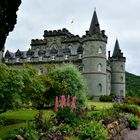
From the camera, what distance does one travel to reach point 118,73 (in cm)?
7719

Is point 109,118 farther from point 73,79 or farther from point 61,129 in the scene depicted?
point 73,79

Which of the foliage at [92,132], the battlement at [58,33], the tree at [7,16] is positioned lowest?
the foliage at [92,132]

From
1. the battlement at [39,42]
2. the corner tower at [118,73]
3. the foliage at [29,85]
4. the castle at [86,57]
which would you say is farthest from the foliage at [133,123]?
the battlement at [39,42]

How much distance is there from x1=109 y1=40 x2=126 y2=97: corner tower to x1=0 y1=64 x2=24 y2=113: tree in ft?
173

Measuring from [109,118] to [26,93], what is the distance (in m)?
10.0

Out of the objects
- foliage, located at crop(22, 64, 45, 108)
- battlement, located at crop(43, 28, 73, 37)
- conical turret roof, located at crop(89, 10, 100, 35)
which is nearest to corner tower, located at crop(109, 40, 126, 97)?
conical turret roof, located at crop(89, 10, 100, 35)

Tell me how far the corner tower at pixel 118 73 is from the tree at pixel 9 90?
A: 52.8m

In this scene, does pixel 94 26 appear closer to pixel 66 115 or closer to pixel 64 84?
pixel 64 84

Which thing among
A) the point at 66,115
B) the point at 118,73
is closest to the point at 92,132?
the point at 66,115

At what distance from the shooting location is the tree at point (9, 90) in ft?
77.4

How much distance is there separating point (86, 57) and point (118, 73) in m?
11.5

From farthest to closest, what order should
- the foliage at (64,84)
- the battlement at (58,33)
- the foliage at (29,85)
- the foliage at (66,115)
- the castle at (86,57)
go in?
the battlement at (58,33), the castle at (86,57), the foliage at (64,84), the foliage at (29,85), the foliage at (66,115)

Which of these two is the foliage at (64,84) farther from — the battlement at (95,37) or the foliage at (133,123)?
the battlement at (95,37)

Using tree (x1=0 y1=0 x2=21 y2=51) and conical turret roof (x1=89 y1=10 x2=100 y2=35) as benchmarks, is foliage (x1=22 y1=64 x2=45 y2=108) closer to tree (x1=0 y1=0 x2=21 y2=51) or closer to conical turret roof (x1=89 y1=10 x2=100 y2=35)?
tree (x1=0 y1=0 x2=21 y2=51)
